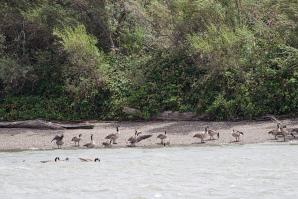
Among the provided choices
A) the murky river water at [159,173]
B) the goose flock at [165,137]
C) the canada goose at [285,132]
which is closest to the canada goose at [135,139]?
the goose flock at [165,137]

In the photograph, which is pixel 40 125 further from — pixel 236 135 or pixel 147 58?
pixel 236 135

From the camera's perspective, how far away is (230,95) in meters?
31.4

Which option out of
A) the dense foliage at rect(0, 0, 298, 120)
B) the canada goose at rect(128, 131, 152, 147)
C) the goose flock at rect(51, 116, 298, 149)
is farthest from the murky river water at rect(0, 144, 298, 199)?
the dense foliage at rect(0, 0, 298, 120)

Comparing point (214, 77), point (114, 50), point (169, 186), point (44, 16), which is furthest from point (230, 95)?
point (169, 186)

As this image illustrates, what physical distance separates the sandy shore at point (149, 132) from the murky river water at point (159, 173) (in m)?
1.60

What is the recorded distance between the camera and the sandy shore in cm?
2692

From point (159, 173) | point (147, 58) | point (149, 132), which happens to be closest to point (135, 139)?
point (149, 132)

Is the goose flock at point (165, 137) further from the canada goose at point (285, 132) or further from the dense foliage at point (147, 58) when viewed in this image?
the dense foliage at point (147, 58)

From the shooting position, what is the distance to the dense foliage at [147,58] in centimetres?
3128

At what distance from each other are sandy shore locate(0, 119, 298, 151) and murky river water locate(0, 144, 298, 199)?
1.60m

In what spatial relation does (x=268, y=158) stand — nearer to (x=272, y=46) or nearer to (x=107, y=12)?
(x=272, y=46)

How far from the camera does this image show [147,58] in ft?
118

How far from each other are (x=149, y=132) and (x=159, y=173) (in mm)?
9568

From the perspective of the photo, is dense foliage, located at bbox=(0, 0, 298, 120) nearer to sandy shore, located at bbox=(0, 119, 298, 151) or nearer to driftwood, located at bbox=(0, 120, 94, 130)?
sandy shore, located at bbox=(0, 119, 298, 151)
